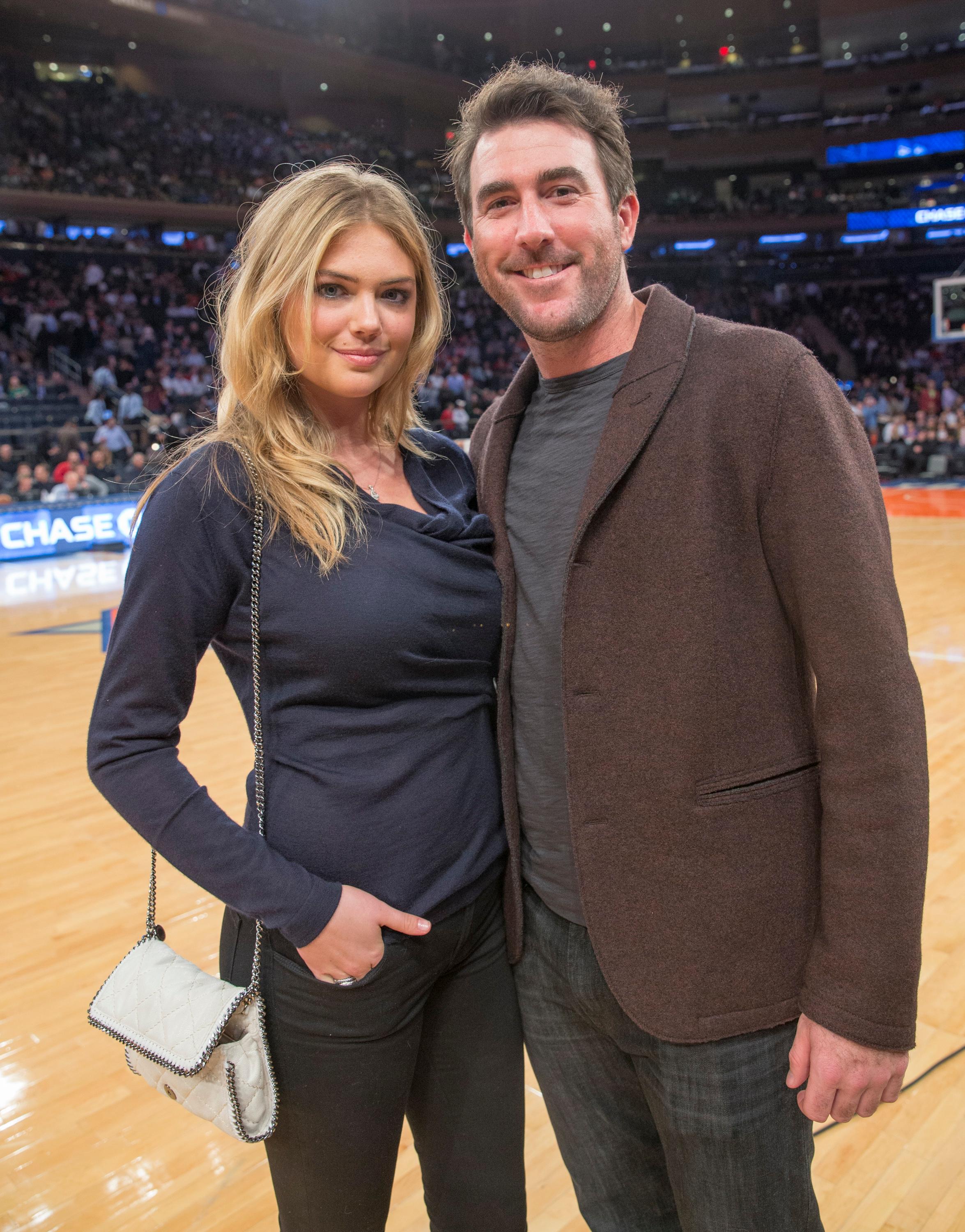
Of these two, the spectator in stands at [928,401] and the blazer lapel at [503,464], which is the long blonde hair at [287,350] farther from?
the spectator in stands at [928,401]

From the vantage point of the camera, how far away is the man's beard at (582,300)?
1.31 meters

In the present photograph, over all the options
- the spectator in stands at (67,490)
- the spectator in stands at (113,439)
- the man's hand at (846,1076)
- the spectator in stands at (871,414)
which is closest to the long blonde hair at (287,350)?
the man's hand at (846,1076)

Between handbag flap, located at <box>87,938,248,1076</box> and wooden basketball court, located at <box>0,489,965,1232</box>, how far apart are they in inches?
36.1

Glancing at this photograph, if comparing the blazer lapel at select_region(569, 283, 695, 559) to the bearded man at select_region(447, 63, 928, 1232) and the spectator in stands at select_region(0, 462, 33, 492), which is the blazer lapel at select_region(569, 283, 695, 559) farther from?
the spectator in stands at select_region(0, 462, 33, 492)

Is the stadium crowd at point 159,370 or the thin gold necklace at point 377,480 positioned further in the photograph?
the stadium crowd at point 159,370

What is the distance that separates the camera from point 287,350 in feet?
4.44

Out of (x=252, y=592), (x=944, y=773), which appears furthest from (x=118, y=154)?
(x=252, y=592)

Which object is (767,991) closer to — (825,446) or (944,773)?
(825,446)

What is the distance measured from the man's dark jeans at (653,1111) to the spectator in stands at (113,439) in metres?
12.0

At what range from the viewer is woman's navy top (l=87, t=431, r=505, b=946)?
116cm

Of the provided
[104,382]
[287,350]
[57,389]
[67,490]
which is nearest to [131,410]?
[104,382]

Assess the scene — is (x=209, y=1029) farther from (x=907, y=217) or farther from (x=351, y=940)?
(x=907, y=217)

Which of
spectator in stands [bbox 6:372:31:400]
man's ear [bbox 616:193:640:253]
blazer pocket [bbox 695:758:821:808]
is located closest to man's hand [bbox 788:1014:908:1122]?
blazer pocket [bbox 695:758:821:808]

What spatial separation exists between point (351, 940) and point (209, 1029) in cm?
20
